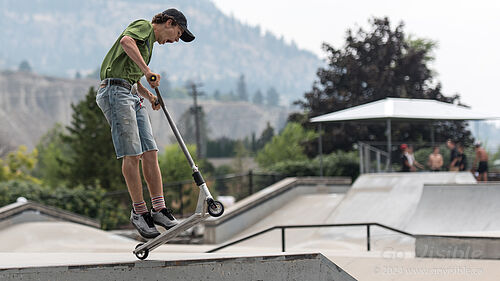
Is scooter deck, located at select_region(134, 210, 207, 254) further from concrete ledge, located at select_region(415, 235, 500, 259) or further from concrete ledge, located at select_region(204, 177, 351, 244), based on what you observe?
concrete ledge, located at select_region(204, 177, 351, 244)

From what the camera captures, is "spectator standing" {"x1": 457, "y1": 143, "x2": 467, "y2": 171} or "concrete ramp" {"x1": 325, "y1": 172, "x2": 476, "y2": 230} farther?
"spectator standing" {"x1": 457, "y1": 143, "x2": 467, "y2": 171}

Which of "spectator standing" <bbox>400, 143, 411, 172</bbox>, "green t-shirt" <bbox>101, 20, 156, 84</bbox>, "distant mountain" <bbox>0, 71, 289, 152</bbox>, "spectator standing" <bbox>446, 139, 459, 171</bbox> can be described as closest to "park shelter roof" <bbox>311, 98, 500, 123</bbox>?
"spectator standing" <bbox>400, 143, 411, 172</bbox>

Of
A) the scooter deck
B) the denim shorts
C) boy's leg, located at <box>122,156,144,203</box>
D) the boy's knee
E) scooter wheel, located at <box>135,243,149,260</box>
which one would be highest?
the denim shorts

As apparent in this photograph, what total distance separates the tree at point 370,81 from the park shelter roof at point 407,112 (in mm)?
11581

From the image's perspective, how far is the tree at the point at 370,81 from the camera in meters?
33.6

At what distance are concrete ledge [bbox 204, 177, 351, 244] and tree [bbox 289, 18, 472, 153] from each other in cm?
1128

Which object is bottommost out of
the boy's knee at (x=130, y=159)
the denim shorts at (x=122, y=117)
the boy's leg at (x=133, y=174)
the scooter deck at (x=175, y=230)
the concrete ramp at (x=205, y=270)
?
the concrete ramp at (x=205, y=270)

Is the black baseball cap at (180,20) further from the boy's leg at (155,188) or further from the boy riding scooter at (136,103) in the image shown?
the boy's leg at (155,188)

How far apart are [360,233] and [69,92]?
16815 cm

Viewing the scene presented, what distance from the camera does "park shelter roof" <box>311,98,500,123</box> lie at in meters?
20.1

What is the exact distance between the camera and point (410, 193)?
16.7m

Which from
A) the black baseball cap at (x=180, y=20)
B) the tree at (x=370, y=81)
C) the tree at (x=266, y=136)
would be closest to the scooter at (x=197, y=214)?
the black baseball cap at (x=180, y=20)

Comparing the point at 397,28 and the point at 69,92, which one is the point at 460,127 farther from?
the point at 69,92

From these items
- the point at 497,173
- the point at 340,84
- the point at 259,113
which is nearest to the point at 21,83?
the point at 259,113
